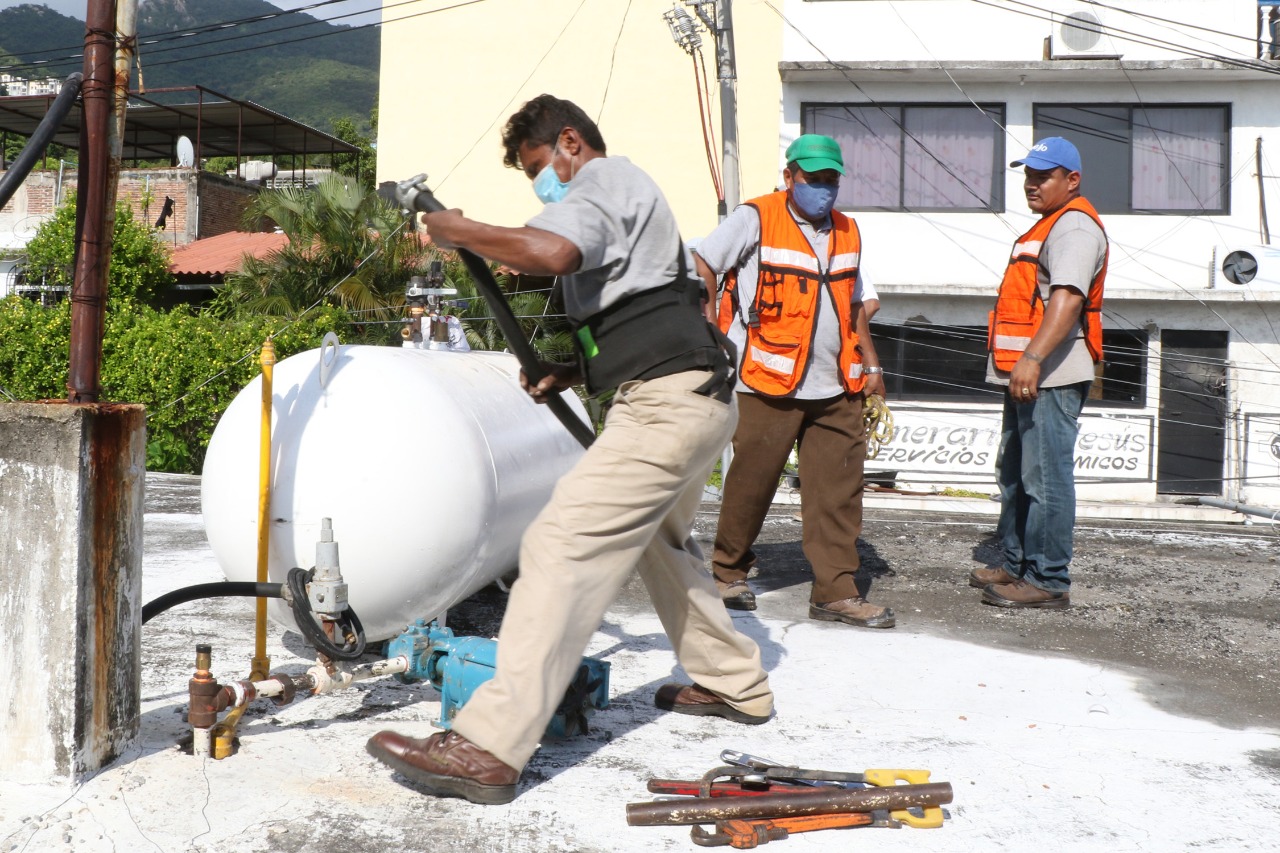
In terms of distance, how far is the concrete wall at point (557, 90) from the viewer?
59.9 ft

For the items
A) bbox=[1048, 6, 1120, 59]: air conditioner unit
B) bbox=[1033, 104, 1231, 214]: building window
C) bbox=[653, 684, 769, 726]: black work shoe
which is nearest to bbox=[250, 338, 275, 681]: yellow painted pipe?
bbox=[653, 684, 769, 726]: black work shoe

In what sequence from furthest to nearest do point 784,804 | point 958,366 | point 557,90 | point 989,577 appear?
point 557,90
point 958,366
point 989,577
point 784,804

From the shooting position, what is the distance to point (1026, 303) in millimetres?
5113

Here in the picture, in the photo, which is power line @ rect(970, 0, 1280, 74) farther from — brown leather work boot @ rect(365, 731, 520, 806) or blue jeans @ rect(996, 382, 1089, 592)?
brown leather work boot @ rect(365, 731, 520, 806)

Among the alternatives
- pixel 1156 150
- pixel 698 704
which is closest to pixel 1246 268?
pixel 1156 150

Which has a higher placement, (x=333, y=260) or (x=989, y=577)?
(x=333, y=260)

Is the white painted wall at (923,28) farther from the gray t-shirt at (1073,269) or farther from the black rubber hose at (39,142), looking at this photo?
the black rubber hose at (39,142)

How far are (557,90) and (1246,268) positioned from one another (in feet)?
35.2

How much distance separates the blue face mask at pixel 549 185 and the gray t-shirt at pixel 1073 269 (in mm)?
2523

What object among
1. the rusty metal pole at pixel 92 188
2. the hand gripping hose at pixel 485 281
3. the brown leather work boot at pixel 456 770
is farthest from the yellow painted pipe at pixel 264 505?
the brown leather work boot at pixel 456 770

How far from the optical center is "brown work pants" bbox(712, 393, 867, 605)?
470 cm

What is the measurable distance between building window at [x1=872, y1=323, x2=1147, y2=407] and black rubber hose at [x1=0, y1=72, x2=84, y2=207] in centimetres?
1446

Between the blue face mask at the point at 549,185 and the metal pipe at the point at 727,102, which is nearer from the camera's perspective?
the blue face mask at the point at 549,185

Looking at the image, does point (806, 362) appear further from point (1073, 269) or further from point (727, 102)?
point (727, 102)
